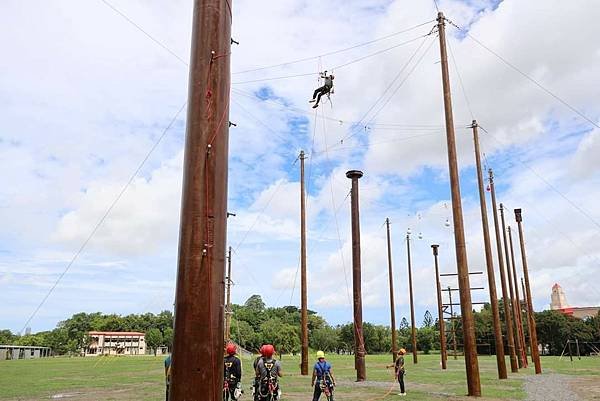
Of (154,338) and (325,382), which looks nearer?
(325,382)

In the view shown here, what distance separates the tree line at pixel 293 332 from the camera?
6612 centimetres

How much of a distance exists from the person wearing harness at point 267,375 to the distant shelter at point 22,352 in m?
90.4

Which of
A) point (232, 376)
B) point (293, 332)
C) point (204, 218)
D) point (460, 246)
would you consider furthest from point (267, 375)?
point (293, 332)

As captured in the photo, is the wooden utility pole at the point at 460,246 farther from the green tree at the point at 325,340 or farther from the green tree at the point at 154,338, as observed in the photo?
the green tree at the point at 154,338

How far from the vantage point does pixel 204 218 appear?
5.39m

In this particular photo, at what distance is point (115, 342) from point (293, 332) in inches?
2157

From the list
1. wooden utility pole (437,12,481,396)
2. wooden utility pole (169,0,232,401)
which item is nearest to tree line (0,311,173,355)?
wooden utility pole (437,12,481,396)

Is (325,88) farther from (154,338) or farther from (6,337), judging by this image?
(6,337)

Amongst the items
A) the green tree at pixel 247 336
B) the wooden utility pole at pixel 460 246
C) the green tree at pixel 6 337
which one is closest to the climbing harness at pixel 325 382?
the wooden utility pole at pixel 460 246

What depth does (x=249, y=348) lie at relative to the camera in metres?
82.8

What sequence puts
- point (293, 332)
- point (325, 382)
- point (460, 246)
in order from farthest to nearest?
point (293, 332) → point (460, 246) → point (325, 382)

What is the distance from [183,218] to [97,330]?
121 meters

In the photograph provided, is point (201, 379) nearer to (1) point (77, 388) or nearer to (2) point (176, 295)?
(2) point (176, 295)

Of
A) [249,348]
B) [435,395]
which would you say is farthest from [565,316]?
[435,395]
